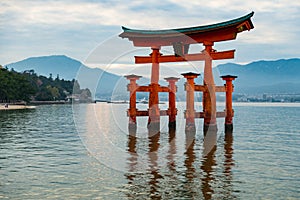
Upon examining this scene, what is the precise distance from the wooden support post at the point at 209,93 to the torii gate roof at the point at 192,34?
2.70 ft

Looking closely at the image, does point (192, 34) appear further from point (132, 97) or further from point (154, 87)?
point (132, 97)

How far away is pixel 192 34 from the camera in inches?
1010

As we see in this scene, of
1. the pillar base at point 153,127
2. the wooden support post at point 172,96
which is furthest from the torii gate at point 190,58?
the pillar base at point 153,127

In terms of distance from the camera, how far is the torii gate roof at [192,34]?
23.9 meters

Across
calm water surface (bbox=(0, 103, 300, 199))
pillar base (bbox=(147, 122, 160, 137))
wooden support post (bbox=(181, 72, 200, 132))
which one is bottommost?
calm water surface (bbox=(0, 103, 300, 199))

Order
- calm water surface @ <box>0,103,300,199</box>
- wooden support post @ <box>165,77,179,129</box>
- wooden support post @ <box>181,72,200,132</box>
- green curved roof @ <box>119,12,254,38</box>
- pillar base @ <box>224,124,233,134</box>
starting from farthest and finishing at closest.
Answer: wooden support post @ <box>165,77,179,129</box> < pillar base @ <box>224,124,233,134</box> < wooden support post @ <box>181,72,200,132</box> < green curved roof @ <box>119,12,254,38</box> < calm water surface @ <box>0,103,300,199</box>

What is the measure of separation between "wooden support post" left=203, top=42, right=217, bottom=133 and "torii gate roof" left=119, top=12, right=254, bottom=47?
0.82m

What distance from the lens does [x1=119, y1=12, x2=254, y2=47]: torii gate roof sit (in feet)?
78.4

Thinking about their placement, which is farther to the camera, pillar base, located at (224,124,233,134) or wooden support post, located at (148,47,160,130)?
wooden support post, located at (148,47,160,130)

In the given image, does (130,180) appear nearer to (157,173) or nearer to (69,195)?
(157,173)

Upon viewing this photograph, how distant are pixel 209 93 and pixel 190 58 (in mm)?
2787

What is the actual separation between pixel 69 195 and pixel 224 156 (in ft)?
28.5

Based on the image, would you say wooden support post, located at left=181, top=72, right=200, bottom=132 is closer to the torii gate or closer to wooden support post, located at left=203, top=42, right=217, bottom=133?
the torii gate

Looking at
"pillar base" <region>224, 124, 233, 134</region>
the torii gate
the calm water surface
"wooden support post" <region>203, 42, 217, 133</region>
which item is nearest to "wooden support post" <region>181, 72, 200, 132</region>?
the torii gate
